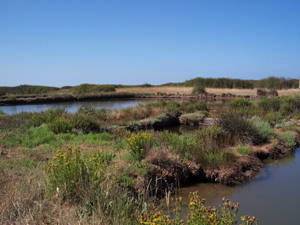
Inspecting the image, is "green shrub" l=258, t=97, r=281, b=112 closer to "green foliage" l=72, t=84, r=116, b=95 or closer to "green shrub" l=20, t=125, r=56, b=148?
"green shrub" l=20, t=125, r=56, b=148

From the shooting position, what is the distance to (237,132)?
17.1 m

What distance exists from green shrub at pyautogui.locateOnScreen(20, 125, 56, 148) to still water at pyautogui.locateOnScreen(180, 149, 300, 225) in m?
5.08

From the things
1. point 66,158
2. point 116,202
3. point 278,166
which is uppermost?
point 66,158

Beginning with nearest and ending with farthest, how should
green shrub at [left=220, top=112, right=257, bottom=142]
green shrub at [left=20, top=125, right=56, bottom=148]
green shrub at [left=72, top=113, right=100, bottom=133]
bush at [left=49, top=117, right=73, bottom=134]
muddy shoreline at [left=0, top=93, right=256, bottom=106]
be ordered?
green shrub at [left=20, top=125, right=56, bottom=148], green shrub at [left=220, top=112, right=257, bottom=142], bush at [left=49, top=117, right=73, bottom=134], green shrub at [left=72, top=113, right=100, bottom=133], muddy shoreline at [left=0, top=93, right=256, bottom=106]

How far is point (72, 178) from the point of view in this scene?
22.7 ft

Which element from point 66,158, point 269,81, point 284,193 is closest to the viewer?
point 66,158

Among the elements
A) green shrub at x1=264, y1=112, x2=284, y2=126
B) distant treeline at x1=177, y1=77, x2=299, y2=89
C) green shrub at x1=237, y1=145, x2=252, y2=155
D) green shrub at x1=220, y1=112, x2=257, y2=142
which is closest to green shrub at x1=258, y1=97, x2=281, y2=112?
green shrub at x1=264, y1=112, x2=284, y2=126

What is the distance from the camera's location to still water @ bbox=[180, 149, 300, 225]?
30.3ft

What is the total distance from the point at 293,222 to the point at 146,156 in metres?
4.11

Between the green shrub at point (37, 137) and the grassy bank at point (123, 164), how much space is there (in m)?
0.03

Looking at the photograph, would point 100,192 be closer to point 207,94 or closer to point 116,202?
point 116,202

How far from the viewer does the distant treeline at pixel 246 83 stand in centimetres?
6178

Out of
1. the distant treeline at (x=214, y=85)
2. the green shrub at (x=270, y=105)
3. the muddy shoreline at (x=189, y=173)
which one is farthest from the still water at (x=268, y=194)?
the distant treeline at (x=214, y=85)

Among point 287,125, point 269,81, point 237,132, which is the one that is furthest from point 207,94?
point 237,132
